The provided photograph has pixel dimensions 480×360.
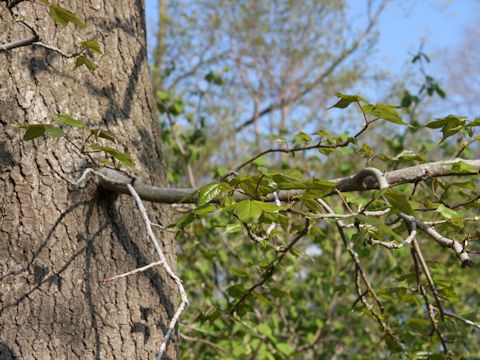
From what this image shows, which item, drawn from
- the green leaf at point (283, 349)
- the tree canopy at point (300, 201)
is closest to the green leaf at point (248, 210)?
the tree canopy at point (300, 201)

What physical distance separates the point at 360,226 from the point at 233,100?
24.7 ft

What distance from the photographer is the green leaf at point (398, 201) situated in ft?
3.90

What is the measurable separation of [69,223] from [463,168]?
39.0 inches

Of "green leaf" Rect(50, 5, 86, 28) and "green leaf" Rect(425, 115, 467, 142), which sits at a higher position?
"green leaf" Rect(50, 5, 86, 28)

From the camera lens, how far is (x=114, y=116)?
1.85 metres

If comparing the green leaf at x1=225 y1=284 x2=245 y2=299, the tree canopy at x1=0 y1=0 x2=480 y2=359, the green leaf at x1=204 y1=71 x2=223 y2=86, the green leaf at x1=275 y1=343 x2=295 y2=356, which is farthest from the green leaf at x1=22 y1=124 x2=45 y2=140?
the green leaf at x1=204 y1=71 x2=223 y2=86

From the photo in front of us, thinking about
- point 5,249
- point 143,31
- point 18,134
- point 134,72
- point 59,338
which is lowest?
point 59,338

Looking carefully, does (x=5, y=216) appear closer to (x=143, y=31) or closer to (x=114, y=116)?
(x=114, y=116)

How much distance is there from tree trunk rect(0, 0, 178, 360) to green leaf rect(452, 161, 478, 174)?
0.87 metres

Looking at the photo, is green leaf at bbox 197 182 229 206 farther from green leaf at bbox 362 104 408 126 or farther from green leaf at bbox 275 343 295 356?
green leaf at bbox 275 343 295 356

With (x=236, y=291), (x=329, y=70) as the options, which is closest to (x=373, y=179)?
(x=236, y=291)

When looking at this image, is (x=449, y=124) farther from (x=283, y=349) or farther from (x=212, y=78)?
(x=212, y=78)

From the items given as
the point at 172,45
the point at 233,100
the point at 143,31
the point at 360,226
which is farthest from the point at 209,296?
the point at 172,45

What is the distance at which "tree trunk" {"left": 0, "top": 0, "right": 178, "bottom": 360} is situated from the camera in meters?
1.57
